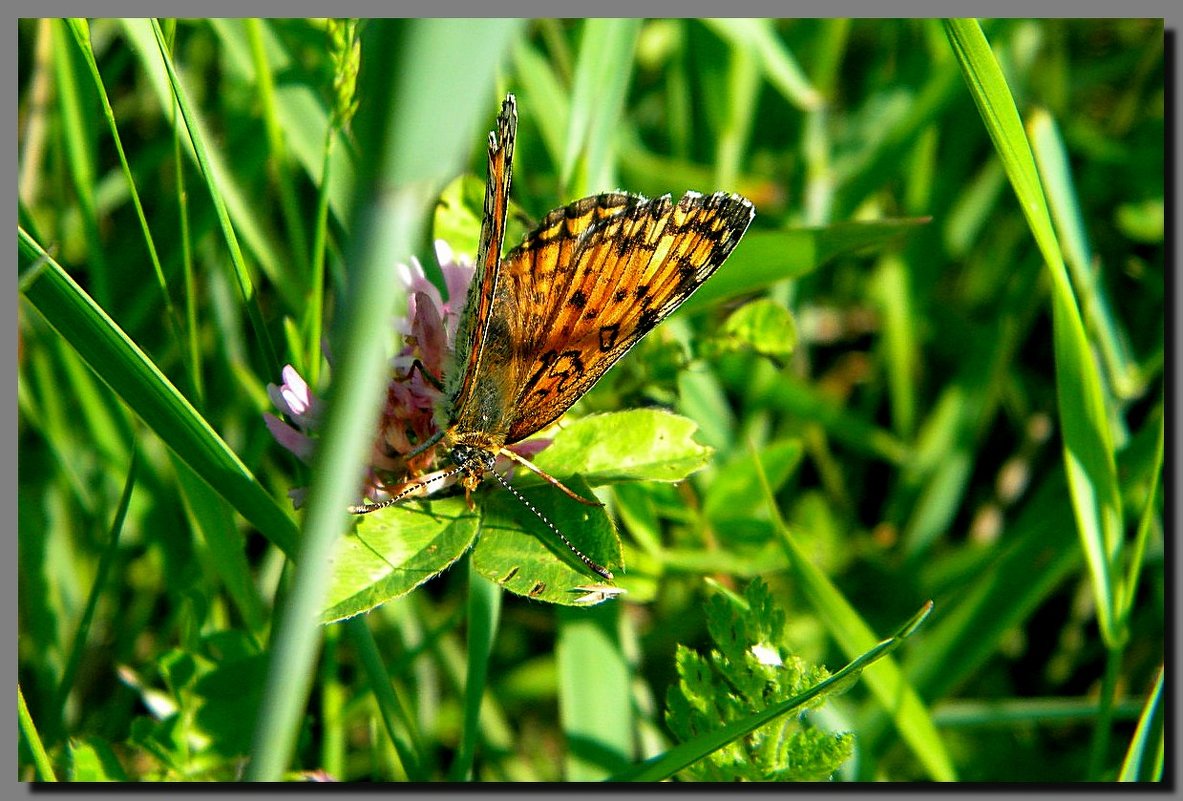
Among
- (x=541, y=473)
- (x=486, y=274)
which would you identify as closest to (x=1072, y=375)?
(x=541, y=473)

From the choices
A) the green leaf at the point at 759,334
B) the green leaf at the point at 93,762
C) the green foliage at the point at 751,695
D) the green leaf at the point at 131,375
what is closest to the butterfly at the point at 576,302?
the green leaf at the point at 131,375

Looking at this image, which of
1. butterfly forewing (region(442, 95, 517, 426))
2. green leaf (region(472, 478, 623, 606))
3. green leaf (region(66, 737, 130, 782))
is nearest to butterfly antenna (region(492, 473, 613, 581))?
green leaf (region(472, 478, 623, 606))

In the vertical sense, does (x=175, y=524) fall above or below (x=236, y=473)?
above

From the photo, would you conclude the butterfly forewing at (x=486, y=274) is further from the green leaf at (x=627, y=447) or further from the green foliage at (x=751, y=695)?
the green foliage at (x=751, y=695)

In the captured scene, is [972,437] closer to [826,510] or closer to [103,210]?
[826,510]

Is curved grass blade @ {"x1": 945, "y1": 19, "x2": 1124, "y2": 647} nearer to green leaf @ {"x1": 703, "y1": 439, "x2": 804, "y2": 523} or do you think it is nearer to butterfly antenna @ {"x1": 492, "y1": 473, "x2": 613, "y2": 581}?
green leaf @ {"x1": 703, "y1": 439, "x2": 804, "y2": 523}

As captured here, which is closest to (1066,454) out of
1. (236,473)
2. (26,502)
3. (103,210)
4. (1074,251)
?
(1074,251)

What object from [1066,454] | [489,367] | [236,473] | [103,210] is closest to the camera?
[236,473]
